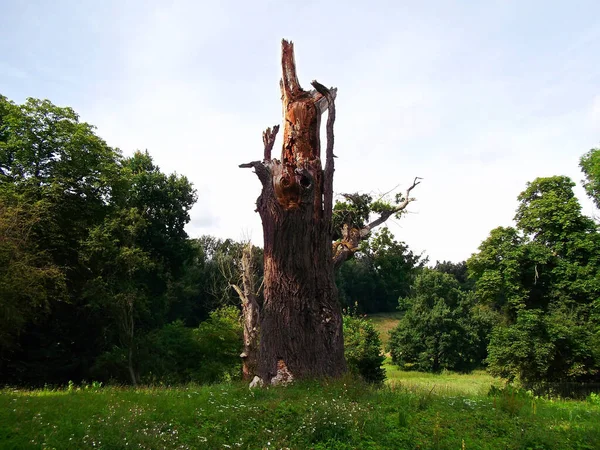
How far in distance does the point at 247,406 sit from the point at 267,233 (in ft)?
12.9

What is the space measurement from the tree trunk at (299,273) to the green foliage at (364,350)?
10.0m

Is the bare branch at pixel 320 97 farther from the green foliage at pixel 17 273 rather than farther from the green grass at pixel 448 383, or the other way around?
the green foliage at pixel 17 273

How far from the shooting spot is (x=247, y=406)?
632cm

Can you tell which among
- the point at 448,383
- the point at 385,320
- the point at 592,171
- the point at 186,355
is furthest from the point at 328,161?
the point at 385,320

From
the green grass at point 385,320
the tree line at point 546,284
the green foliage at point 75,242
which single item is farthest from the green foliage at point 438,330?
the green foliage at point 75,242

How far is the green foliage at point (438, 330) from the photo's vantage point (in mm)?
42969

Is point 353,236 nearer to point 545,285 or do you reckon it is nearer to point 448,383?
point 448,383

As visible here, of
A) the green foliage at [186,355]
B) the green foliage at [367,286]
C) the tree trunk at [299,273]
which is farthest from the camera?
the green foliage at [367,286]

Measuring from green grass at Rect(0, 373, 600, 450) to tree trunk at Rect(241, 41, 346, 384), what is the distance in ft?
4.24

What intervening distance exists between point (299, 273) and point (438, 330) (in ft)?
127

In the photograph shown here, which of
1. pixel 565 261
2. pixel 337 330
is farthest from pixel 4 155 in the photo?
pixel 565 261

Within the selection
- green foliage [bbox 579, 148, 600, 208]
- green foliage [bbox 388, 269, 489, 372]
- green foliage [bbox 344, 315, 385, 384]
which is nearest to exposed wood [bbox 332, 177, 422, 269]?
green foliage [bbox 344, 315, 385, 384]

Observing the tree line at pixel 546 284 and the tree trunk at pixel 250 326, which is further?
the tree line at pixel 546 284

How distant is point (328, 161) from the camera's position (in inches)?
387
